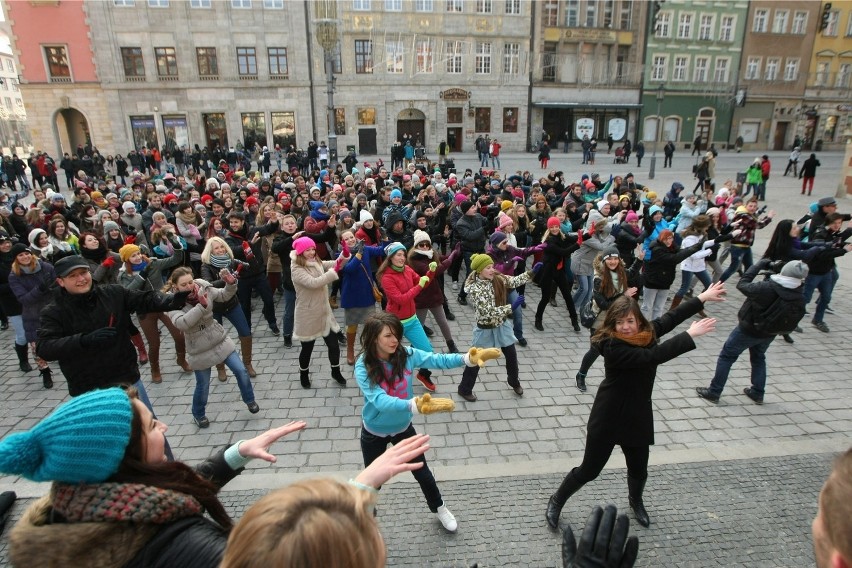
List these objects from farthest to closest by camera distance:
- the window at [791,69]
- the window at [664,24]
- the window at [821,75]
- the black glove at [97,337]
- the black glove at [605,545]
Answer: the window at [821,75] < the window at [791,69] < the window at [664,24] < the black glove at [97,337] < the black glove at [605,545]

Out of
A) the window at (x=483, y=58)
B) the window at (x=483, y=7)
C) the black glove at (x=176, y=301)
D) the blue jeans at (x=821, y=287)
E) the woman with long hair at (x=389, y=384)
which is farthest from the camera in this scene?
the window at (x=483, y=58)

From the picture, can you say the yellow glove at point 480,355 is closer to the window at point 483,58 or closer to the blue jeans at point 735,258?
the blue jeans at point 735,258

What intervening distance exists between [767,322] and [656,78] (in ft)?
137

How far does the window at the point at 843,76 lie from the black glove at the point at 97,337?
56064 mm

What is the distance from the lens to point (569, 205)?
10.2m

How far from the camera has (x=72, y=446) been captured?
159 cm

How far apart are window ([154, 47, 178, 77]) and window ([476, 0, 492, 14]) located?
21.0 metres

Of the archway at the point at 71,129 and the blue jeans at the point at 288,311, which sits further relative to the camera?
the archway at the point at 71,129

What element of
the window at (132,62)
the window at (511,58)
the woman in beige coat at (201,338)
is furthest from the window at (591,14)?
the woman in beige coat at (201,338)

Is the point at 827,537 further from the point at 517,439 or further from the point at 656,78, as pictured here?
the point at 656,78

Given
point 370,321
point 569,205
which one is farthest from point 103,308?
point 569,205

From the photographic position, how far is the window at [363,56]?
1380 inches

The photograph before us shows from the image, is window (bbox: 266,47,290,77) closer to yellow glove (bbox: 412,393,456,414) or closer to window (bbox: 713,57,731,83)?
window (bbox: 713,57,731,83)

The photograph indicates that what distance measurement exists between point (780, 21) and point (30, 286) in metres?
52.8
